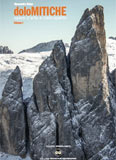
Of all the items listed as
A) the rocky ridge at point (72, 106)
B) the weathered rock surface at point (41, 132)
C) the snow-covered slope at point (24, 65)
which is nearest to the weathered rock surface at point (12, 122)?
the rocky ridge at point (72, 106)

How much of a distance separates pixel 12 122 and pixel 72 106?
1077 centimetres

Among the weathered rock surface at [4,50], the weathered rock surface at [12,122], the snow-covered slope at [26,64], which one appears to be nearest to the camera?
the weathered rock surface at [12,122]

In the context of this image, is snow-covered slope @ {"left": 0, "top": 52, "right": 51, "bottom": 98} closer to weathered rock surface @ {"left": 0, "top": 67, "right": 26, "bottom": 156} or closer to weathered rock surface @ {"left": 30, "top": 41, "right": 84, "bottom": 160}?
weathered rock surface @ {"left": 0, "top": 67, "right": 26, "bottom": 156}

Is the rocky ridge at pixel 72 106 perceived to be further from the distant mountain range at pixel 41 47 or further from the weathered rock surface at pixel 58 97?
the distant mountain range at pixel 41 47

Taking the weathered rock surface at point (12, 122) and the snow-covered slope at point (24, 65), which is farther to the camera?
the snow-covered slope at point (24, 65)

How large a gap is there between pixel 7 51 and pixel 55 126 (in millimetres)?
70443

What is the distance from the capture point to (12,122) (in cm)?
3153

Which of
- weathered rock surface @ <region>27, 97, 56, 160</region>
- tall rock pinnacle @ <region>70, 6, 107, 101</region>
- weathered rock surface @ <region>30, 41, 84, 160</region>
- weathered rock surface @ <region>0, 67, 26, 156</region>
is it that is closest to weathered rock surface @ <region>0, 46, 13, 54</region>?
weathered rock surface @ <region>0, 67, 26, 156</region>

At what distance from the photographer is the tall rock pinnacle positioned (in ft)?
94.5

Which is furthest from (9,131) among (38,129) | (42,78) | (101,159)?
(101,159)

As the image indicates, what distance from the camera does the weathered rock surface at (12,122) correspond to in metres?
31.5

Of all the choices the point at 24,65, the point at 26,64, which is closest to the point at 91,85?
A: the point at 24,65

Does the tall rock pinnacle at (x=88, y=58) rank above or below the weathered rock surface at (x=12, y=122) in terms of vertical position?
above

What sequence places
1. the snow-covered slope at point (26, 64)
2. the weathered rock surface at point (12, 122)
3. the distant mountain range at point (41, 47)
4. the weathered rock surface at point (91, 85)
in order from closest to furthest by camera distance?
the weathered rock surface at point (91, 85)
the weathered rock surface at point (12, 122)
the snow-covered slope at point (26, 64)
the distant mountain range at point (41, 47)
